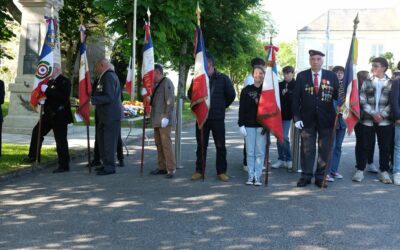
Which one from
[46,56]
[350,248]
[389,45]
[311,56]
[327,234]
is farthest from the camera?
[389,45]

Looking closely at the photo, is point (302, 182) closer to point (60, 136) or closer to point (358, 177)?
point (358, 177)

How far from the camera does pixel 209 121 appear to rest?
870cm

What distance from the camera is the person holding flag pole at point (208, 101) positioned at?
8477mm

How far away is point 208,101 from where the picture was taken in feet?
27.8

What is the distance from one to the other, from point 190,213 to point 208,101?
261cm

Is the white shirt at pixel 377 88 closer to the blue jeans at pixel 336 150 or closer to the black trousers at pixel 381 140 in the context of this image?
the black trousers at pixel 381 140

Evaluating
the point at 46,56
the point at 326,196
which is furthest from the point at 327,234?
the point at 46,56

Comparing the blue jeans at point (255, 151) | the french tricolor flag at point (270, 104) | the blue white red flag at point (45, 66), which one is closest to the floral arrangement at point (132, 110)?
the blue white red flag at point (45, 66)

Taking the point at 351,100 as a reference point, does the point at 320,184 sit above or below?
below

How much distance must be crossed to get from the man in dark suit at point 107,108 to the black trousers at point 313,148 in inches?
130

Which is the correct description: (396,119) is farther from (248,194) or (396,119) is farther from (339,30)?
(339,30)

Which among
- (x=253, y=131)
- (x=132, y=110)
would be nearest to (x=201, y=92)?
(x=253, y=131)

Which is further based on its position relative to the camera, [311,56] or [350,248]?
[311,56]

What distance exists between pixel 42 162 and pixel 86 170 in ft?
2.88
